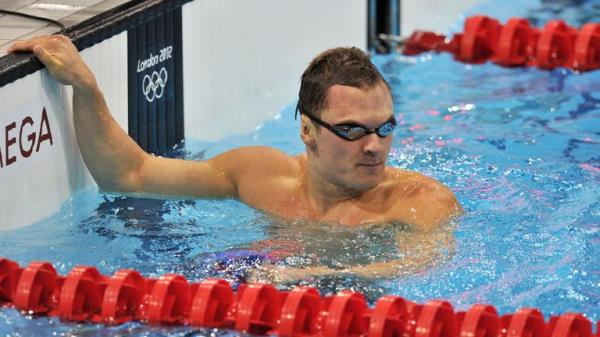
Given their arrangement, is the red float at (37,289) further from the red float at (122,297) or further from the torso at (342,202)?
the torso at (342,202)

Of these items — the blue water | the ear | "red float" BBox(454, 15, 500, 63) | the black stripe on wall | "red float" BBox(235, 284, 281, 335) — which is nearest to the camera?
"red float" BBox(235, 284, 281, 335)

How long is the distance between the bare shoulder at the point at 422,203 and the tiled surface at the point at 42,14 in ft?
4.15

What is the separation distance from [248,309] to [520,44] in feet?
11.1

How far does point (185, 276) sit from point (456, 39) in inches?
124

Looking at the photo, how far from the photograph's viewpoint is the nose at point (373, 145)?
11.1ft

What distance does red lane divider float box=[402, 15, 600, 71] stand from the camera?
19.2ft

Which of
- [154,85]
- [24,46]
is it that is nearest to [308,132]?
[24,46]

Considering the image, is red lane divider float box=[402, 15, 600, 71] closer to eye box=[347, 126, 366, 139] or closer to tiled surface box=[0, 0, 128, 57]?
tiled surface box=[0, 0, 128, 57]

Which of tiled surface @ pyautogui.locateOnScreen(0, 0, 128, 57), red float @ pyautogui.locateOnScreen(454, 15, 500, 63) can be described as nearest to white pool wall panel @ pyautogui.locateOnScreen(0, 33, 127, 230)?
tiled surface @ pyautogui.locateOnScreen(0, 0, 128, 57)

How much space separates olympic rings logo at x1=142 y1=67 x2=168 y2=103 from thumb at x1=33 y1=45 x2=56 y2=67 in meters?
0.73

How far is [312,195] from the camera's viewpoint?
12.3ft

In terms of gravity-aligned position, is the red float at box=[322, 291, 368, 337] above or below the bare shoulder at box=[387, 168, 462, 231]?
below

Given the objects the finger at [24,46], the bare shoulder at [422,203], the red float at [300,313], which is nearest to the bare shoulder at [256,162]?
the bare shoulder at [422,203]

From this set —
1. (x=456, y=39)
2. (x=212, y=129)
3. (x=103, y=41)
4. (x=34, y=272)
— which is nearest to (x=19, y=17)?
(x=103, y=41)
